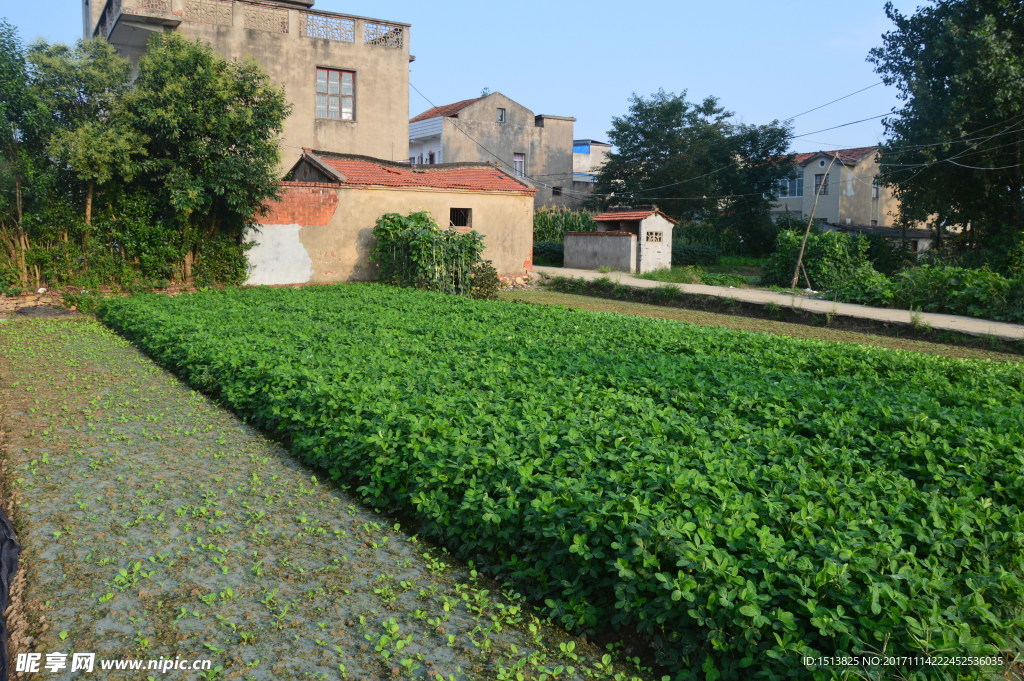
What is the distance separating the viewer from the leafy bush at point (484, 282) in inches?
770

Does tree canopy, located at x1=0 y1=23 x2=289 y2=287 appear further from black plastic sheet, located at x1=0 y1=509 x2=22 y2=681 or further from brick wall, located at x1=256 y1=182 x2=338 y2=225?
black plastic sheet, located at x1=0 y1=509 x2=22 y2=681

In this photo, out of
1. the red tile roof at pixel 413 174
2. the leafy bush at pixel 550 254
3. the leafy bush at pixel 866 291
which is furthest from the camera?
the leafy bush at pixel 550 254

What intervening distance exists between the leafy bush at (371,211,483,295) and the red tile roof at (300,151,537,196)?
1308mm

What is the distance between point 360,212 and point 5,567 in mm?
16749

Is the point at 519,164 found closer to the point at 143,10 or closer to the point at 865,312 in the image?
the point at 143,10

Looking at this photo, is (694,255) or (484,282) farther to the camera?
(694,255)

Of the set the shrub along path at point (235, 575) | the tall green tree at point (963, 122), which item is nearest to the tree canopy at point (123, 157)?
the shrub along path at point (235, 575)

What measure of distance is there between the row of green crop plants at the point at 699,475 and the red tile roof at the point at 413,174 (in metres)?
11.7

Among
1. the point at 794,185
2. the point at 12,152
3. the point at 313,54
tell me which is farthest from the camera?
the point at 794,185

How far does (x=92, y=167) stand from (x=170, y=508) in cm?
1320

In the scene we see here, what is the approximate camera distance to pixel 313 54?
76.2 ft

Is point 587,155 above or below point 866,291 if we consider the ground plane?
above

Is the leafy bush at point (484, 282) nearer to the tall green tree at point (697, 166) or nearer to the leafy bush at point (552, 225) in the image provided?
the leafy bush at point (552, 225)

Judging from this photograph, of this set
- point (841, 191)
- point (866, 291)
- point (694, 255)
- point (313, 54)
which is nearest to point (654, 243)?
point (694, 255)
